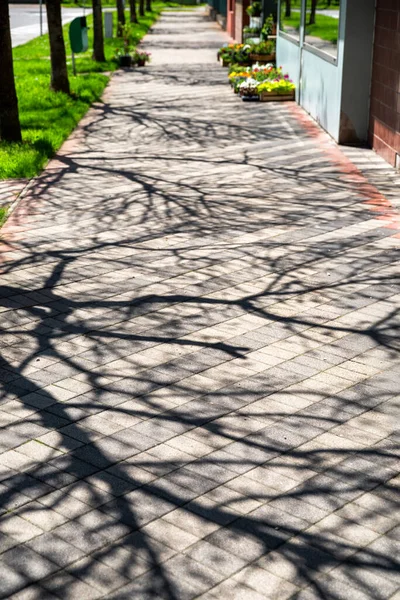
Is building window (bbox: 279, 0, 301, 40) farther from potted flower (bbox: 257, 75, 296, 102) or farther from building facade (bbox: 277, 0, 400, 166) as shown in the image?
building facade (bbox: 277, 0, 400, 166)

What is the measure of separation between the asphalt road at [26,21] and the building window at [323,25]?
22.8 m

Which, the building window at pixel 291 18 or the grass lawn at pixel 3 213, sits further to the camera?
the building window at pixel 291 18

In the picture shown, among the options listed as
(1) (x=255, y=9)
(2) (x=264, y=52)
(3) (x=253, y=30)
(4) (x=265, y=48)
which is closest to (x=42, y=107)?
(2) (x=264, y=52)

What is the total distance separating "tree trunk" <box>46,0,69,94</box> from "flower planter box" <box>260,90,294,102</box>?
4.54m

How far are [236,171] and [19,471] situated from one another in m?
8.85

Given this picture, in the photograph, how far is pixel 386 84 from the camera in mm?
13898

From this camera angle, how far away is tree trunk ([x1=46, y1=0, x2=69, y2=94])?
65.3ft

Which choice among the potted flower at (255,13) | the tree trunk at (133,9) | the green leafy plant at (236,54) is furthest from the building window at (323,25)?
the tree trunk at (133,9)

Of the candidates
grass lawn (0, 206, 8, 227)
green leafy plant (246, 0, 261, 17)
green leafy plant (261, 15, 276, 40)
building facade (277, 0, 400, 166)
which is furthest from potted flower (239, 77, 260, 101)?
grass lawn (0, 206, 8, 227)

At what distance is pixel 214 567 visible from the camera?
4.30 metres

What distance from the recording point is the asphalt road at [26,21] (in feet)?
142

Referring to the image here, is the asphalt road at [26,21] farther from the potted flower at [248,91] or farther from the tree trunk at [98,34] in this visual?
the potted flower at [248,91]

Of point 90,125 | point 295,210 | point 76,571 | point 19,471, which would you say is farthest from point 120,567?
point 90,125

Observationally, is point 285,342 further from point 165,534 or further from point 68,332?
point 165,534
